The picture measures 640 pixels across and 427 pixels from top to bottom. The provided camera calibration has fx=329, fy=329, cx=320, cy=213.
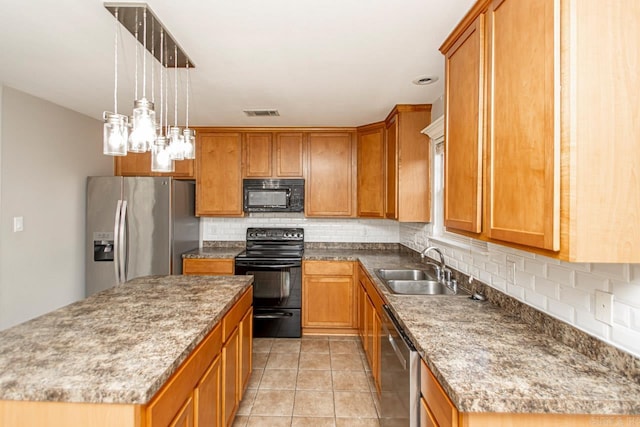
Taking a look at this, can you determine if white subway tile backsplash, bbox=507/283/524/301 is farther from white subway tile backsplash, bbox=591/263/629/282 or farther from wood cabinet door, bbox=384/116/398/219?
wood cabinet door, bbox=384/116/398/219

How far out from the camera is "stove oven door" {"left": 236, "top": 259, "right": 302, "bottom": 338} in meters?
3.51

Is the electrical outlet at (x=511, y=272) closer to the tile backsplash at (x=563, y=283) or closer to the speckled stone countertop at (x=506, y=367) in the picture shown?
the tile backsplash at (x=563, y=283)

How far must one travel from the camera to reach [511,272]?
1.71m

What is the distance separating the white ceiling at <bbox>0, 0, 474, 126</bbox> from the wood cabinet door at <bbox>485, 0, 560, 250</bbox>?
1.47 ft

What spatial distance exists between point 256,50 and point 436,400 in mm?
1961

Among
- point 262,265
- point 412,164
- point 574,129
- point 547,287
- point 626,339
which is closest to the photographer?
point 574,129

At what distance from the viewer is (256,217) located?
13.7 feet

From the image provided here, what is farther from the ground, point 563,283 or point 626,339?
point 563,283

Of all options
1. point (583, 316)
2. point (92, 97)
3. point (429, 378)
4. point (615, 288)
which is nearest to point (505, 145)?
point (615, 288)

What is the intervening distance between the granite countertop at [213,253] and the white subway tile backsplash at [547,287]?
9.34ft

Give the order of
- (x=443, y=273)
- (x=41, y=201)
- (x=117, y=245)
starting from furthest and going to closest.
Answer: (x=117, y=245) < (x=41, y=201) < (x=443, y=273)

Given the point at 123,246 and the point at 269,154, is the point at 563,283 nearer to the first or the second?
the point at 269,154

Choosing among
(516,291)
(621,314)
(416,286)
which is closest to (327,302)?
(416,286)

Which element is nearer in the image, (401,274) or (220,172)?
(401,274)
